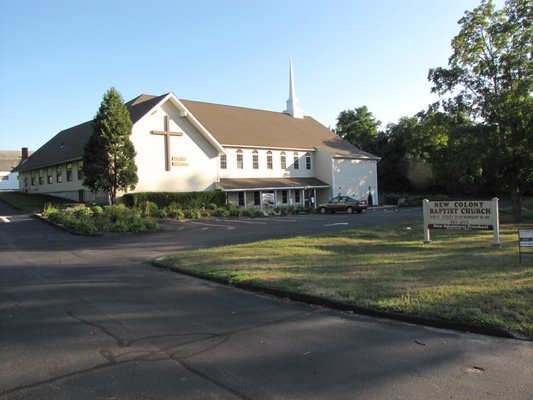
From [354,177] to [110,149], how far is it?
88.3ft

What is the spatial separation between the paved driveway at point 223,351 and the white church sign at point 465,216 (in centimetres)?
800

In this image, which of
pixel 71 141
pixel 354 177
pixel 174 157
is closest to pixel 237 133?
pixel 174 157

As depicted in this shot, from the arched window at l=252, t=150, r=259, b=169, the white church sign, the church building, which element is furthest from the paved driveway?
the arched window at l=252, t=150, r=259, b=169

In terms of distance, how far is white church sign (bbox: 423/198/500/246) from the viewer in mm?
12883

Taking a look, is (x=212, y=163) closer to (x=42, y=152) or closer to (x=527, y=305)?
(x=42, y=152)

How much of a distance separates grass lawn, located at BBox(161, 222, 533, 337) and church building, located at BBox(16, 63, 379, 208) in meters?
20.8

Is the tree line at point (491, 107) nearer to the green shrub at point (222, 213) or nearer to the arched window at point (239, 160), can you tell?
the green shrub at point (222, 213)

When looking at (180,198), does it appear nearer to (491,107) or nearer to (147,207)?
(147,207)

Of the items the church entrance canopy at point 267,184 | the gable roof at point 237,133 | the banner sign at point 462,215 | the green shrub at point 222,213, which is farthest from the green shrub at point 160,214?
the banner sign at point 462,215

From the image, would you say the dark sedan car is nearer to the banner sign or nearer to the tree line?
the tree line

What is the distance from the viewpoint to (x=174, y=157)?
113 feet

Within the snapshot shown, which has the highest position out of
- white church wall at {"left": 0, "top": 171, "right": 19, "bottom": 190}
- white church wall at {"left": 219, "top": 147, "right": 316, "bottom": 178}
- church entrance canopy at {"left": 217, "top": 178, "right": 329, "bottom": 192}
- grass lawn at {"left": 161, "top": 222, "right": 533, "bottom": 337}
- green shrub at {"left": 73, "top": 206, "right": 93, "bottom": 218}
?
white church wall at {"left": 0, "top": 171, "right": 19, "bottom": 190}

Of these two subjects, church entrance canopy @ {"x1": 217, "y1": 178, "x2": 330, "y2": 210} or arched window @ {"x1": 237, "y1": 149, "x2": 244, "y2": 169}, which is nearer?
church entrance canopy @ {"x1": 217, "y1": 178, "x2": 330, "y2": 210}

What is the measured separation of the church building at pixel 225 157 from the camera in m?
33.5
